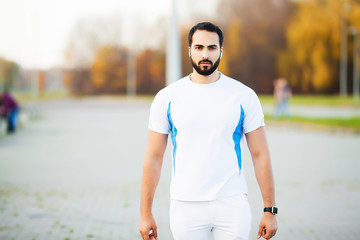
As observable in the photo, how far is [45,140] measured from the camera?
1853 centimetres

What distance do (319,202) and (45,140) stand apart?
466 inches

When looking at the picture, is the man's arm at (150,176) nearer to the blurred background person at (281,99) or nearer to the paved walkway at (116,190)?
the paved walkway at (116,190)

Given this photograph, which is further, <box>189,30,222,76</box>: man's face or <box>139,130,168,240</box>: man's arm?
<box>139,130,168,240</box>: man's arm

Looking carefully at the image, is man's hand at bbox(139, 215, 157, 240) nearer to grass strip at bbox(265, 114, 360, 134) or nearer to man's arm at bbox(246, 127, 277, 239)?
man's arm at bbox(246, 127, 277, 239)

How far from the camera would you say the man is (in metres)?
3.07

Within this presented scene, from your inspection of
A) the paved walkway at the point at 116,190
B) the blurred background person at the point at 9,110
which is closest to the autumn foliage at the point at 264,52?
the blurred background person at the point at 9,110

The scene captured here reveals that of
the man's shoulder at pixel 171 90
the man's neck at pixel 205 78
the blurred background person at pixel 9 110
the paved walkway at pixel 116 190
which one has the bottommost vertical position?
the paved walkway at pixel 116 190

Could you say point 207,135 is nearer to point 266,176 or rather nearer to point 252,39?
point 266,176

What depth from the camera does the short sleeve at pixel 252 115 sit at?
3.16 m

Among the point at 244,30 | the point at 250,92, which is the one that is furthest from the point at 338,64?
the point at 250,92

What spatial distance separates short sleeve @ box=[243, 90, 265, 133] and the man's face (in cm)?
26

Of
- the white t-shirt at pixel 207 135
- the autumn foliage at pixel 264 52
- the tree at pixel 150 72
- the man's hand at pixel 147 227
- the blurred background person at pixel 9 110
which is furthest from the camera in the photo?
the tree at pixel 150 72

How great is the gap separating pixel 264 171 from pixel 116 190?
20.8 ft

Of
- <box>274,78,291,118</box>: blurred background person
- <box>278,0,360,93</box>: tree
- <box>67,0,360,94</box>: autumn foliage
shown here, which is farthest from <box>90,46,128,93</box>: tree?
<box>274,78,291,118</box>: blurred background person
